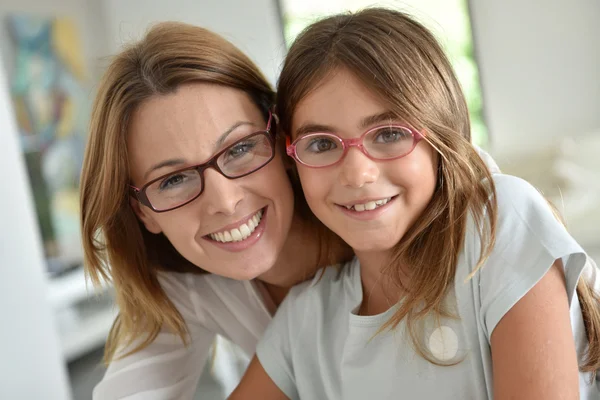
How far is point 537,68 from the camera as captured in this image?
122 inches

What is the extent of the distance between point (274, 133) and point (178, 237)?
10.9 inches

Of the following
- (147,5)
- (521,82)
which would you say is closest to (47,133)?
(147,5)

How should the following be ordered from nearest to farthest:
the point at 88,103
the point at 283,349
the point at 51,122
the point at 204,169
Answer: the point at 204,169 → the point at 283,349 → the point at 51,122 → the point at 88,103

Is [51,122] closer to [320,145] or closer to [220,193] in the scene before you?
[220,193]

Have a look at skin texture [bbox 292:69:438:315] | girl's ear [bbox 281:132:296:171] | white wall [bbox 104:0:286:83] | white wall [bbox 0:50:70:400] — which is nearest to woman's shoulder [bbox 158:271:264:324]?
girl's ear [bbox 281:132:296:171]

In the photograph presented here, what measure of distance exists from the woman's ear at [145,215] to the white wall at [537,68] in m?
2.11

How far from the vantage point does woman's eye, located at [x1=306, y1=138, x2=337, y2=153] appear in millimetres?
1041

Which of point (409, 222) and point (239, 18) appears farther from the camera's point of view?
point (239, 18)

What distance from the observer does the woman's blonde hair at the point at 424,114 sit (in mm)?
1001

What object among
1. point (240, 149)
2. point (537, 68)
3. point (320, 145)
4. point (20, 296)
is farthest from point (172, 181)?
point (537, 68)

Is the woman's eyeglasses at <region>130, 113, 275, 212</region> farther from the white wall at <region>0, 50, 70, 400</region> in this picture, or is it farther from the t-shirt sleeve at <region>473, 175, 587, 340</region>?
the white wall at <region>0, 50, 70, 400</region>

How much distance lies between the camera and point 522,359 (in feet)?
3.10

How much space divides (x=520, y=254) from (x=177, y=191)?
62 cm

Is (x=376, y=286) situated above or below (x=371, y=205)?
below
